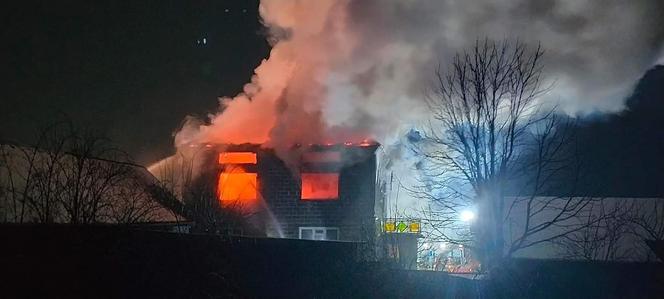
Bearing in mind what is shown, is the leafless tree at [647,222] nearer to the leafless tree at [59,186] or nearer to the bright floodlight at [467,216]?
the bright floodlight at [467,216]

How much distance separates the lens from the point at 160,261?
6543mm

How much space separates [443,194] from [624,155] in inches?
413

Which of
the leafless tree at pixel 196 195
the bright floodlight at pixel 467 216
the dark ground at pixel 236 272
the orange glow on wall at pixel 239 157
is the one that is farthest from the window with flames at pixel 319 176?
the dark ground at pixel 236 272

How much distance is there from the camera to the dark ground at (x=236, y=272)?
207 inches

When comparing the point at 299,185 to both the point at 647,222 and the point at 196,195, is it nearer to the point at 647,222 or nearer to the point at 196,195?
the point at 196,195

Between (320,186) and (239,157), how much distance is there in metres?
2.86

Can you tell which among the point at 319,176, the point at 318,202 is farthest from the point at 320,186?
the point at 318,202

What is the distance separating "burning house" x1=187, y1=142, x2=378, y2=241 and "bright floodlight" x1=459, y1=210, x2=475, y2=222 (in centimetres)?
522

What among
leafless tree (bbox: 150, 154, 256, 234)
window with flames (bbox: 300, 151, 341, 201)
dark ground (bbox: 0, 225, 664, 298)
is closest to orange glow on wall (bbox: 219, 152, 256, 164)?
leafless tree (bbox: 150, 154, 256, 234)

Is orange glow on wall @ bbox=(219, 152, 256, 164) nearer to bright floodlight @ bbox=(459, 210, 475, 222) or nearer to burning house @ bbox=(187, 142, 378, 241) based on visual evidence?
burning house @ bbox=(187, 142, 378, 241)

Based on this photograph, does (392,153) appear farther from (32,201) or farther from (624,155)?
(32,201)

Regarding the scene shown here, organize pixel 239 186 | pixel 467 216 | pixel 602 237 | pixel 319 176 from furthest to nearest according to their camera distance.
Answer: pixel 239 186 → pixel 319 176 → pixel 602 237 → pixel 467 216

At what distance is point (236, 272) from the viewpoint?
8.04 m

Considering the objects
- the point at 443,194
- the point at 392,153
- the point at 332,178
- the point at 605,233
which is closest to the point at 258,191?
the point at 332,178
